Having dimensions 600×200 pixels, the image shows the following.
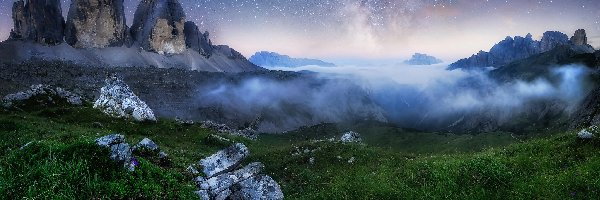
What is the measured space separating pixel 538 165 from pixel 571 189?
9.91ft

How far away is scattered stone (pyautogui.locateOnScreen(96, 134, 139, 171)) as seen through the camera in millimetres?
15007

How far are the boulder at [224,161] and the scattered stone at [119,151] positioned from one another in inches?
293

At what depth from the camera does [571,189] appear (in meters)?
14.9

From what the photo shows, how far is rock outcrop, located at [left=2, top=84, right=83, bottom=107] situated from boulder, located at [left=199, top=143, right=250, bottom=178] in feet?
141

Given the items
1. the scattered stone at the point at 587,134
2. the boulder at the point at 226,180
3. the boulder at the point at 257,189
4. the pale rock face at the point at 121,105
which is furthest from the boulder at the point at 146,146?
the pale rock face at the point at 121,105

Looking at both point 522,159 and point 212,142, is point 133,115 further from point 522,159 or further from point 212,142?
point 522,159

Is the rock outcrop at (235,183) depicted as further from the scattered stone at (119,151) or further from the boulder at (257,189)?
the scattered stone at (119,151)

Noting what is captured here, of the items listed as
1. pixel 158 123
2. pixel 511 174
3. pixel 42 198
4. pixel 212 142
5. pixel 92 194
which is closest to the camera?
pixel 42 198

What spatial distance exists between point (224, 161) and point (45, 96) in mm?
49104

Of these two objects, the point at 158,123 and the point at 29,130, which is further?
the point at 158,123

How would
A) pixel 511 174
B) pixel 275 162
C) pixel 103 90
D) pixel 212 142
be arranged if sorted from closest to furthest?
1. pixel 511 174
2. pixel 275 162
3. pixel 212 142
4. pixel 103 90

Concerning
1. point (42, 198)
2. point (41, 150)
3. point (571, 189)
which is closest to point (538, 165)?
point (571, 189)

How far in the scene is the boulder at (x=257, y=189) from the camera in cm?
1969

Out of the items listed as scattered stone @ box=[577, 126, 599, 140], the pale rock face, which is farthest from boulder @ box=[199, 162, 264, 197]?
the pale rock face
